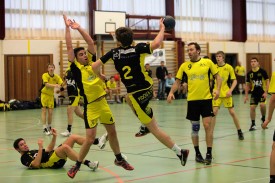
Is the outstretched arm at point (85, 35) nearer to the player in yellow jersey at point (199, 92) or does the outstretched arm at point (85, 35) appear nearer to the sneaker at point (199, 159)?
the player in yellow jersey at point (199, 92)

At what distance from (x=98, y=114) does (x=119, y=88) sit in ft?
65.7

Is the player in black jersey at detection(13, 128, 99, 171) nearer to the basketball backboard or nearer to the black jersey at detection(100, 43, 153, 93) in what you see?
the black jersey at detection(100, 43, 153, 93)

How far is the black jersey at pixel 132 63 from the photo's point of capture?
23.6 ft

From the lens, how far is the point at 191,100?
858cm

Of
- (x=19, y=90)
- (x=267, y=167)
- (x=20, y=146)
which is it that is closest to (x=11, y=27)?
(x=19, y=90)

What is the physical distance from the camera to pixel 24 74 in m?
25.6

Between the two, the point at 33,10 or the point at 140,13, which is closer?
the point at 33,10

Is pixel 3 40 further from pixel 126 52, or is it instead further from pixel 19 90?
pixel 126 52

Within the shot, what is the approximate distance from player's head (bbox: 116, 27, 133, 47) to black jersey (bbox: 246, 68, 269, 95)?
6.77 metres

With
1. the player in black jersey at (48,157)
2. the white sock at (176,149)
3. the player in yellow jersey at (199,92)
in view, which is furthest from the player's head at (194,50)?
the player in black jersey at (48,157)

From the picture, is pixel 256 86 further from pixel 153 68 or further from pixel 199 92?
pixel 153 68

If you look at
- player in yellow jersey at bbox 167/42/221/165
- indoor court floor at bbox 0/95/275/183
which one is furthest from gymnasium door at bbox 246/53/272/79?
player in yellow jersey at bbox 167/42/221/165

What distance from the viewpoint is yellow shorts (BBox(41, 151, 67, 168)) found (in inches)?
320

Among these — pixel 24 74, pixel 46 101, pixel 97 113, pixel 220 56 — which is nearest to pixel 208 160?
pixel 97 113
